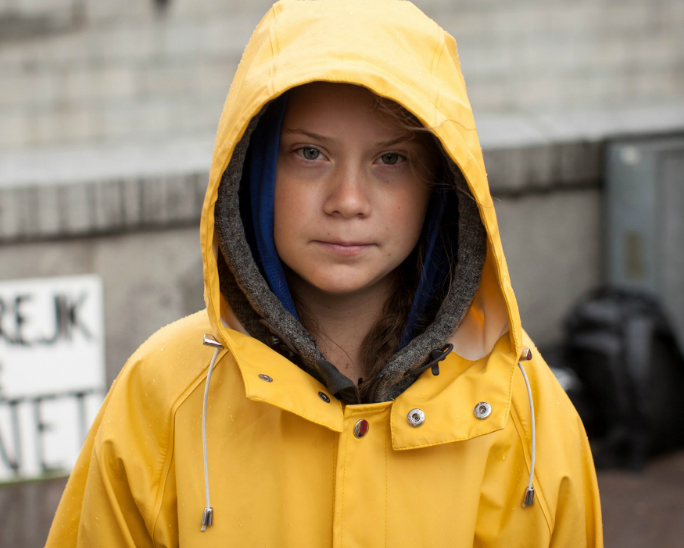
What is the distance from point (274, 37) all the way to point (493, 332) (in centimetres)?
76

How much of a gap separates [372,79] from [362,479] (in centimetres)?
77

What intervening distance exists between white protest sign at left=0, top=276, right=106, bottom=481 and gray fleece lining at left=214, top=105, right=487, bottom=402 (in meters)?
2.28

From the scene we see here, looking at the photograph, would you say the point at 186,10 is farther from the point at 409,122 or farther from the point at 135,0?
the point at 409,122

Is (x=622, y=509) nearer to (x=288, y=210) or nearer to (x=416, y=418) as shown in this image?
(x=416, y=418)

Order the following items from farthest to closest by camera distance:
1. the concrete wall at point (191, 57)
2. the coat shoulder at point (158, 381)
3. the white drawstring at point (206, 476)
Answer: the concrete wall at point (191, 57) → the coat shoulder at point (158, 381) → the white drawstring at point (206, 476)

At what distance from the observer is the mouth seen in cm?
156

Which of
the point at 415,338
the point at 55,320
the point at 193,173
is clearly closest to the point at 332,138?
the point at 415,338

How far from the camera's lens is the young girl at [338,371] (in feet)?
5.01

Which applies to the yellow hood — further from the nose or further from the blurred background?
the blurred background

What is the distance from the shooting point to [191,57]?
475 cm

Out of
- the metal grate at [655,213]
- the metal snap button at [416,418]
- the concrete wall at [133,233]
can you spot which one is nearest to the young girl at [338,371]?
the metal snap button at [416,418]

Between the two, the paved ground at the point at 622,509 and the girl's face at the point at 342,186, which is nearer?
the girl's face at the point at 342,186

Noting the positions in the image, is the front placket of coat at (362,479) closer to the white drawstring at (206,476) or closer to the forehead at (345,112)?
the white drawstring at (206,476)

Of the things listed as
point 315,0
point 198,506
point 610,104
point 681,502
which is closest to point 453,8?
point 610,104
